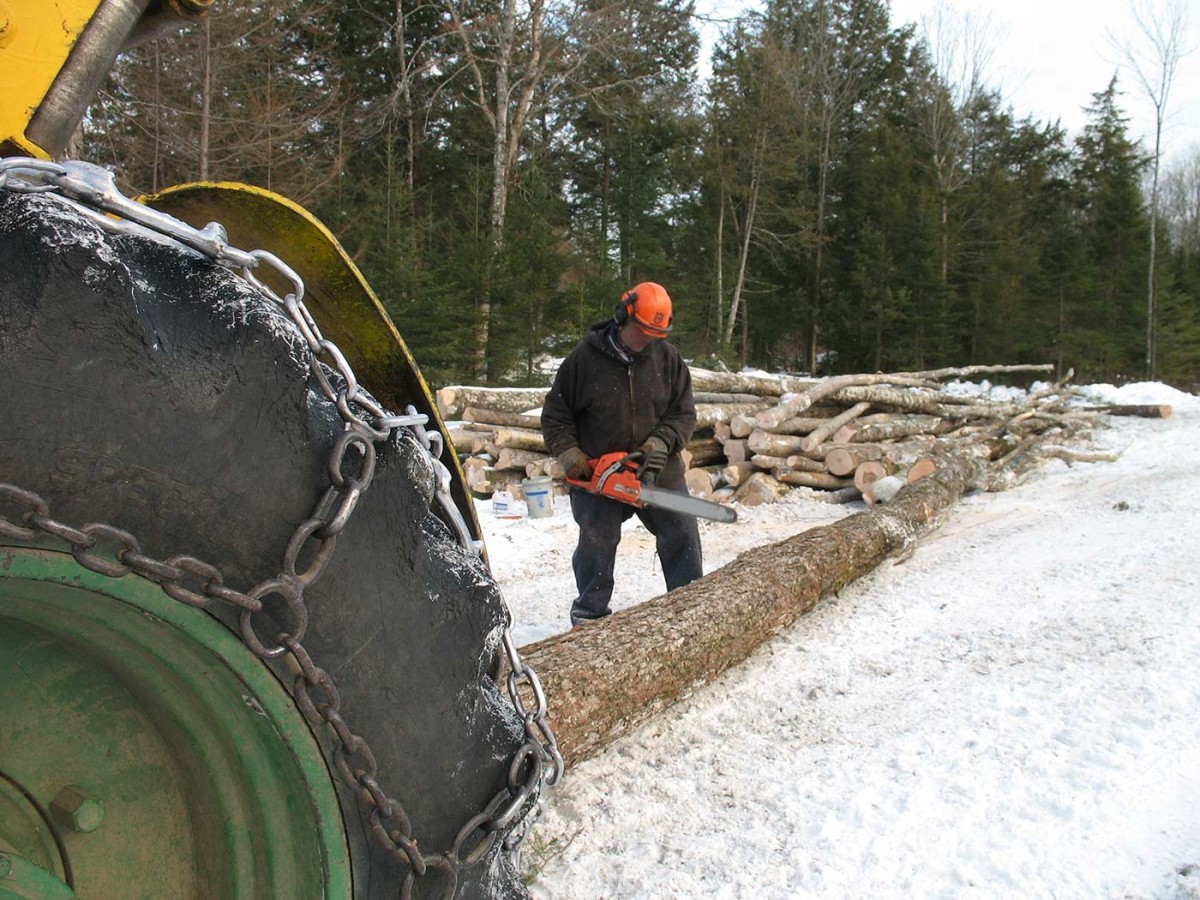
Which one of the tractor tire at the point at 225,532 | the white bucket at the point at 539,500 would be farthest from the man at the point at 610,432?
the tractor tire at the point at 225,532

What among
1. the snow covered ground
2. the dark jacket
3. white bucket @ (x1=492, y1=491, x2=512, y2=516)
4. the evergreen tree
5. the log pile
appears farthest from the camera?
the evergreen tree

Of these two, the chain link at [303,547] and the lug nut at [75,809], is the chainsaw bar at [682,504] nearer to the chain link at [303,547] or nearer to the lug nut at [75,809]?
the chain link at [303,547]

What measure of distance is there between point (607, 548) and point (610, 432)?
2.26 ft

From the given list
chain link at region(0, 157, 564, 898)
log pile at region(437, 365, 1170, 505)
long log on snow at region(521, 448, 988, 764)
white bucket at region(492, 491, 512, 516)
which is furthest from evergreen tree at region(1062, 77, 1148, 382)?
chain link at region(0, 157, 564, 898)

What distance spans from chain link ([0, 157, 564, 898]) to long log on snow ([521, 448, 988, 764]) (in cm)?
139

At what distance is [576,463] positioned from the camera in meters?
4.80

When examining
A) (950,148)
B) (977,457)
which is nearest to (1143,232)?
(950,148)

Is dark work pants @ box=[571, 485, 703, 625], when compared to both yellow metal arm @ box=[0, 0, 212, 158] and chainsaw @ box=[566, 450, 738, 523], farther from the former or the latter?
yellow metal arm @ box=[0, 0, 212, 158]

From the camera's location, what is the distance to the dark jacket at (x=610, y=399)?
4844 mm

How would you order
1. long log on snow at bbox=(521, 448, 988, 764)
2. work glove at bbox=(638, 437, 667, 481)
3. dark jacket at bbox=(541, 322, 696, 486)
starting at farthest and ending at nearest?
dark jacket at bbox=(541, 322, 696, 486)
work glove at bbox=(638, 437, 667, 481)
long log on snow at bbox=(521, 448, 988, 764)

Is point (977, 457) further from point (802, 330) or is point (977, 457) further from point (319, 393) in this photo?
point (802, 330)

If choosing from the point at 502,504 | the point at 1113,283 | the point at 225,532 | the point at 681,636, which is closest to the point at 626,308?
the point at 681,636

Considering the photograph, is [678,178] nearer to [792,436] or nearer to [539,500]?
[792,436]

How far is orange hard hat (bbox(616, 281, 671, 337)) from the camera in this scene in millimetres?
4578
